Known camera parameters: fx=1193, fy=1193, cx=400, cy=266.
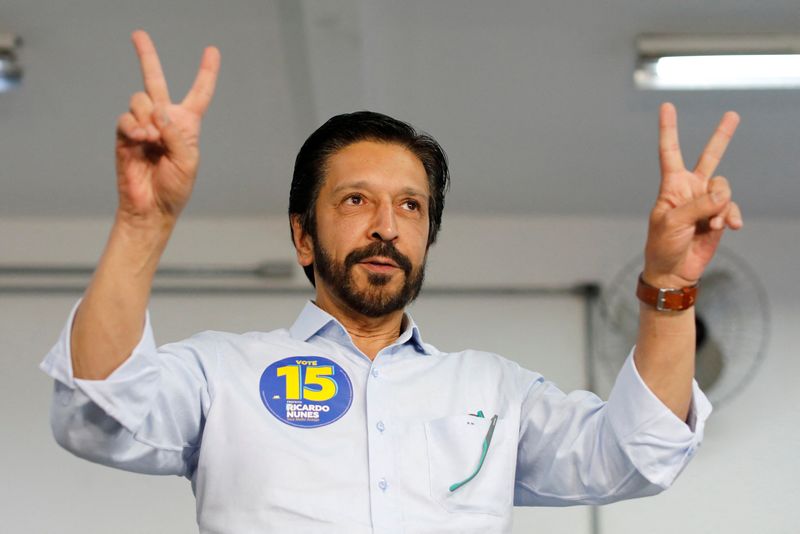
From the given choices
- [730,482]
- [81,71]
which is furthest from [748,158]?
[81,71]

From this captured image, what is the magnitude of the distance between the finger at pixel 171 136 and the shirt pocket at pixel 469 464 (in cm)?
57

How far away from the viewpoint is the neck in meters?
1.99

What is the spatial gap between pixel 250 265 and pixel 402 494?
357cm

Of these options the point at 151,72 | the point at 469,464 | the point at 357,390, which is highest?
the point at 151,72

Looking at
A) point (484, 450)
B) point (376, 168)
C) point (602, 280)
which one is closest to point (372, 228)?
point (376, 168)

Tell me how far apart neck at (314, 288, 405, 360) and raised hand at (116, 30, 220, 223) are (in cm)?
52

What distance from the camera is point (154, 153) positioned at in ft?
5.04

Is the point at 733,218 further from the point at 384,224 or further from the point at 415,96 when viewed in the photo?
the point at 415,96

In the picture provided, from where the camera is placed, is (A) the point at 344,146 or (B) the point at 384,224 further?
(A) the point at 344,146

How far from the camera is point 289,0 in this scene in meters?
3.57

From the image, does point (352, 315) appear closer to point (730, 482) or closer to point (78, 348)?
point (78, 348)

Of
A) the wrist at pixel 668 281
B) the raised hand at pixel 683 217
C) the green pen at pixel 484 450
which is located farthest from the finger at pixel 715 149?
the green pen at pixel 484 450

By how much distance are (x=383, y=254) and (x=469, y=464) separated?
37 centimetres

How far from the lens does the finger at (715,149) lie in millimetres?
1645
